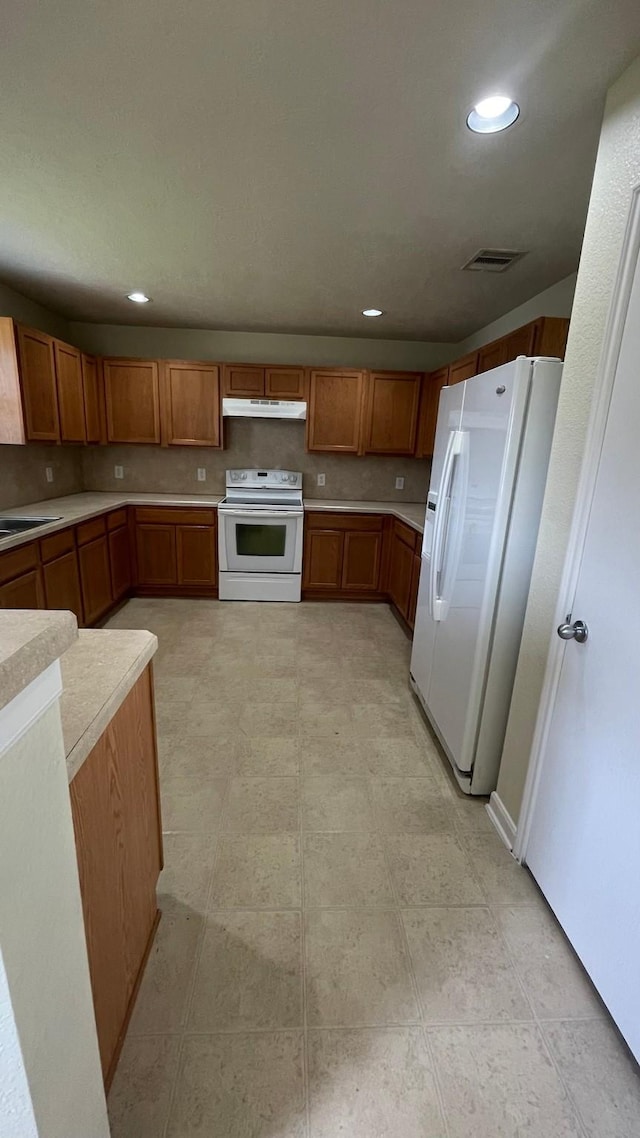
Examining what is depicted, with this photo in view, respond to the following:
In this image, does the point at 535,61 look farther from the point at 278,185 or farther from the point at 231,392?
the point at 231,392

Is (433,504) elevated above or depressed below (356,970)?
above

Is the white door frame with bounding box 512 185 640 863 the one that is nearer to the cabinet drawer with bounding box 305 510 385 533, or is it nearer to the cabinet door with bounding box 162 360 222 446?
the cabinet drawer with bounding box 305 510 385 533

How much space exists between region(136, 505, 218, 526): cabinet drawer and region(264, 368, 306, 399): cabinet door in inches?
47.0

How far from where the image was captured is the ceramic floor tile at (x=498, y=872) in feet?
5.04

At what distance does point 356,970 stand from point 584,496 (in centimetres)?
147

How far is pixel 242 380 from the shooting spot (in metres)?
4.15

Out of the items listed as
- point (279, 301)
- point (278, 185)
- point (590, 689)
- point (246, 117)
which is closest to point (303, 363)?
point (279, 301)

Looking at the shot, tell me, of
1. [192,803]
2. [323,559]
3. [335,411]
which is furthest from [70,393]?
[192,803]

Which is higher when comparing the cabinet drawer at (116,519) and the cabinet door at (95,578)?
the cabinet drawer at (116,519)

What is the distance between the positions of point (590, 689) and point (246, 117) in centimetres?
203

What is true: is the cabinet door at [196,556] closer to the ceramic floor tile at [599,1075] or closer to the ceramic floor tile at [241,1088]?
the ceramic floor tile at [241,1088]

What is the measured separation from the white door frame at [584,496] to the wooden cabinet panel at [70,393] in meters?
3.49

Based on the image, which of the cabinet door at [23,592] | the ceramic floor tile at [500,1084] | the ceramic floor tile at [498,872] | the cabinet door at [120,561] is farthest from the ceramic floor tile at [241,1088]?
the cabinet door at [120,561]

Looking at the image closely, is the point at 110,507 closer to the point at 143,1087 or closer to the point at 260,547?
the point at 260,547
